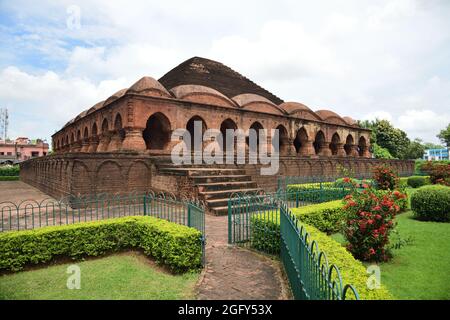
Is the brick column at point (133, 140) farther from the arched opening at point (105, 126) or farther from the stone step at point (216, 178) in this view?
the arched opening at point (105, 126)

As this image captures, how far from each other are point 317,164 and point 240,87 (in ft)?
28.5

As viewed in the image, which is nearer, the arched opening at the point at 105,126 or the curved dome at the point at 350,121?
the arched opening at the point at 105,126

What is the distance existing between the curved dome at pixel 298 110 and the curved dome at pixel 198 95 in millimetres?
6242

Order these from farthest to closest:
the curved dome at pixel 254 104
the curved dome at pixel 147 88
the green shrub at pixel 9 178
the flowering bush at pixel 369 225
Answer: the green shrub at pixel 9 178
the curved dome at pixel 254 104
the curved dome at pixel 147 88
the flowering bush at pixel 369 225

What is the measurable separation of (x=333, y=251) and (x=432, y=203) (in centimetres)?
643

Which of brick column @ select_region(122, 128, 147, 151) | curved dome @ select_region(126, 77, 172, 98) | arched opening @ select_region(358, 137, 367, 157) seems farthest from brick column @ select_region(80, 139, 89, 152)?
arched opening @ select_region(358, 137, 367, 157)

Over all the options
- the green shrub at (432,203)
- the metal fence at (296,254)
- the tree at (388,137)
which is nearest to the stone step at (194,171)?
the metal fence at (296,254)

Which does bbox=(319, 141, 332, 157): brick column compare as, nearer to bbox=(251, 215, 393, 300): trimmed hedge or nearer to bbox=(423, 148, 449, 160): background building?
bbox=(251, 215, 393, 300): trimmed hedge

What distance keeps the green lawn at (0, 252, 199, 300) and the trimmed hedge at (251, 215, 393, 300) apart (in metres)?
1.63

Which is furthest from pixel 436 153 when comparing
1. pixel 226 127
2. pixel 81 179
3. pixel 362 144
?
pixel 81 179

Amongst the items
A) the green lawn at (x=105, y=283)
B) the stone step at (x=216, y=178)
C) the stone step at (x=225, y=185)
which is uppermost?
the stone step at (x=216, y=178)

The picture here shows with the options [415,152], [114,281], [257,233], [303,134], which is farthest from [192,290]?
[415,152]

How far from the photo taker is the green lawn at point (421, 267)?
159 inches

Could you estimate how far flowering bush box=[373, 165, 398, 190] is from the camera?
12094mm
